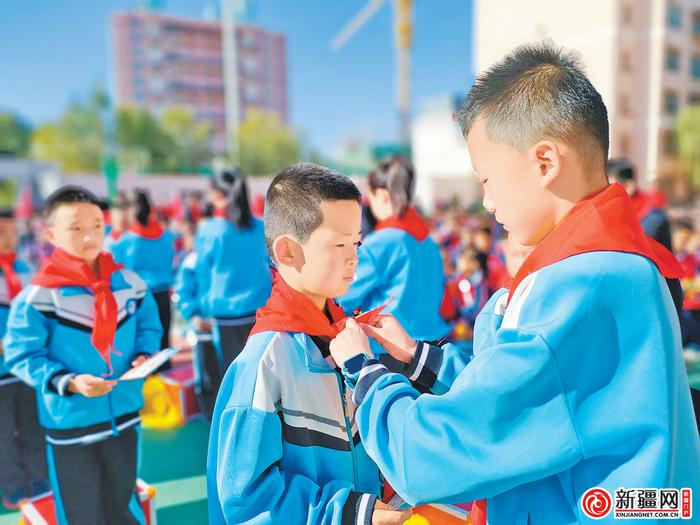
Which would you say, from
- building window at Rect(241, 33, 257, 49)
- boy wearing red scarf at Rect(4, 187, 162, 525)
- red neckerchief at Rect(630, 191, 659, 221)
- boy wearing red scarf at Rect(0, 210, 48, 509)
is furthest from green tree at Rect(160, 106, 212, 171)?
boy wearing red scarf at Rect(4, 187, 162, 525)

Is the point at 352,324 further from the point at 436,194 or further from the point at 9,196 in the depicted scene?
the point at 9,196

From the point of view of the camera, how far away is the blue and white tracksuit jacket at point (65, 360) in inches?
74.2

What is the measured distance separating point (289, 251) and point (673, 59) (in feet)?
117

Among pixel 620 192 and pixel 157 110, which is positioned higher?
pixel 157 110

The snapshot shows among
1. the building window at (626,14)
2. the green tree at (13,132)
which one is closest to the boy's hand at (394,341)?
the building window at (626,14)

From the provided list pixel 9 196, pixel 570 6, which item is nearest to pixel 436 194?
pixel 570 6

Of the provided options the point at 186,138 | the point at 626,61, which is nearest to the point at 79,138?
the point at 186,138

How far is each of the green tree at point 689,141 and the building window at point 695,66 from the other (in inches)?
142

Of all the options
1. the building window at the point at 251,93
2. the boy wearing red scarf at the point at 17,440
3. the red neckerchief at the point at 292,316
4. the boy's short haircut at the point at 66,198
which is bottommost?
the boy wearing red scarf at the point at 17,440

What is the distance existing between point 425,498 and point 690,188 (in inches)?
1398

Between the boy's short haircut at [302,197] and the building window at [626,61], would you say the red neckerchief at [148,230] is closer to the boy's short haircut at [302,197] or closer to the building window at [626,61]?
the boy's short haircut at [302,197]

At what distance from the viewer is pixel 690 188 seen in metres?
30.3

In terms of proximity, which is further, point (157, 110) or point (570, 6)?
point (157, 110)

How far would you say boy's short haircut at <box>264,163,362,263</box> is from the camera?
1.17 m
